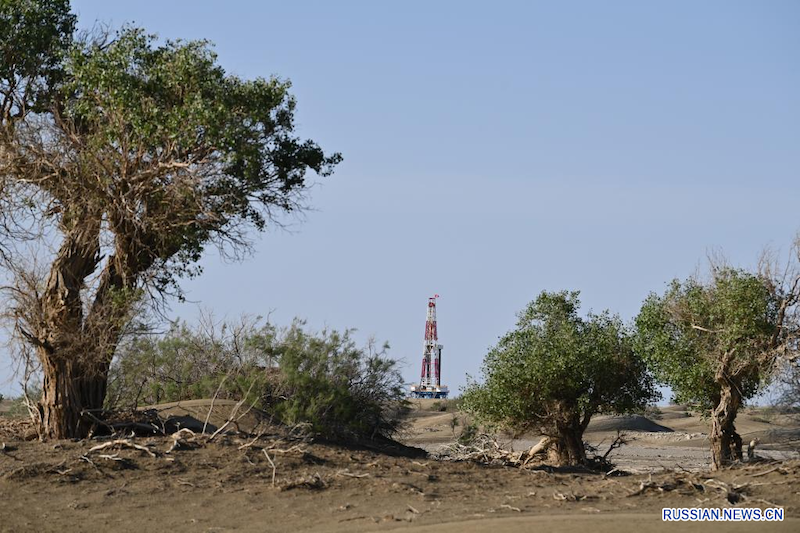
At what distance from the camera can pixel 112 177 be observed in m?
15.6

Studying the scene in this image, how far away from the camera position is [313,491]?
14.0 meters

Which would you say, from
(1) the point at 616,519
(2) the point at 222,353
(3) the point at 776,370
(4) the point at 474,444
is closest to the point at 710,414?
(3) the point at 776,370

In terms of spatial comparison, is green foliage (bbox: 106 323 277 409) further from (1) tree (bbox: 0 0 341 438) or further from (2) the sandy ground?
(2) the sandy ground

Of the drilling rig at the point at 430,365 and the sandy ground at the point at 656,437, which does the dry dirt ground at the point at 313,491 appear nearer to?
the sandy ground at the point at 656,437

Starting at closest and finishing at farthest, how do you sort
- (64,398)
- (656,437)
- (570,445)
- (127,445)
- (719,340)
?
(127,445) < (64,398) < (719,340) < (570,445) < (656,437)

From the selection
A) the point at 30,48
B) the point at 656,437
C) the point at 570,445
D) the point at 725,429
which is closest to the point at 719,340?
the point at 725,429

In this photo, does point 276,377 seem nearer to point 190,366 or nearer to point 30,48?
point 190,366

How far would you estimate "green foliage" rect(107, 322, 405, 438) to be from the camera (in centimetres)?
1917

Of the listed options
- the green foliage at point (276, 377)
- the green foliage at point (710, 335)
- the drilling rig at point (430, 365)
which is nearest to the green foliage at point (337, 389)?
the green foliage at point (276, 377)

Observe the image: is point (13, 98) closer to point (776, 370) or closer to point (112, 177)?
point (112, 177)

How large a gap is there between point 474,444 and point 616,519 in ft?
35.3

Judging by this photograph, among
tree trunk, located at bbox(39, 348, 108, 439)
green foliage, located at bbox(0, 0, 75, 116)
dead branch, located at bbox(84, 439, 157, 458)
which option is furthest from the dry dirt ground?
green foliage, located at bbox(0, 0, 75, 116)

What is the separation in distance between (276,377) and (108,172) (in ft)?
19.6

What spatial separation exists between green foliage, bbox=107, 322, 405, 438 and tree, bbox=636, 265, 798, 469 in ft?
18.3
